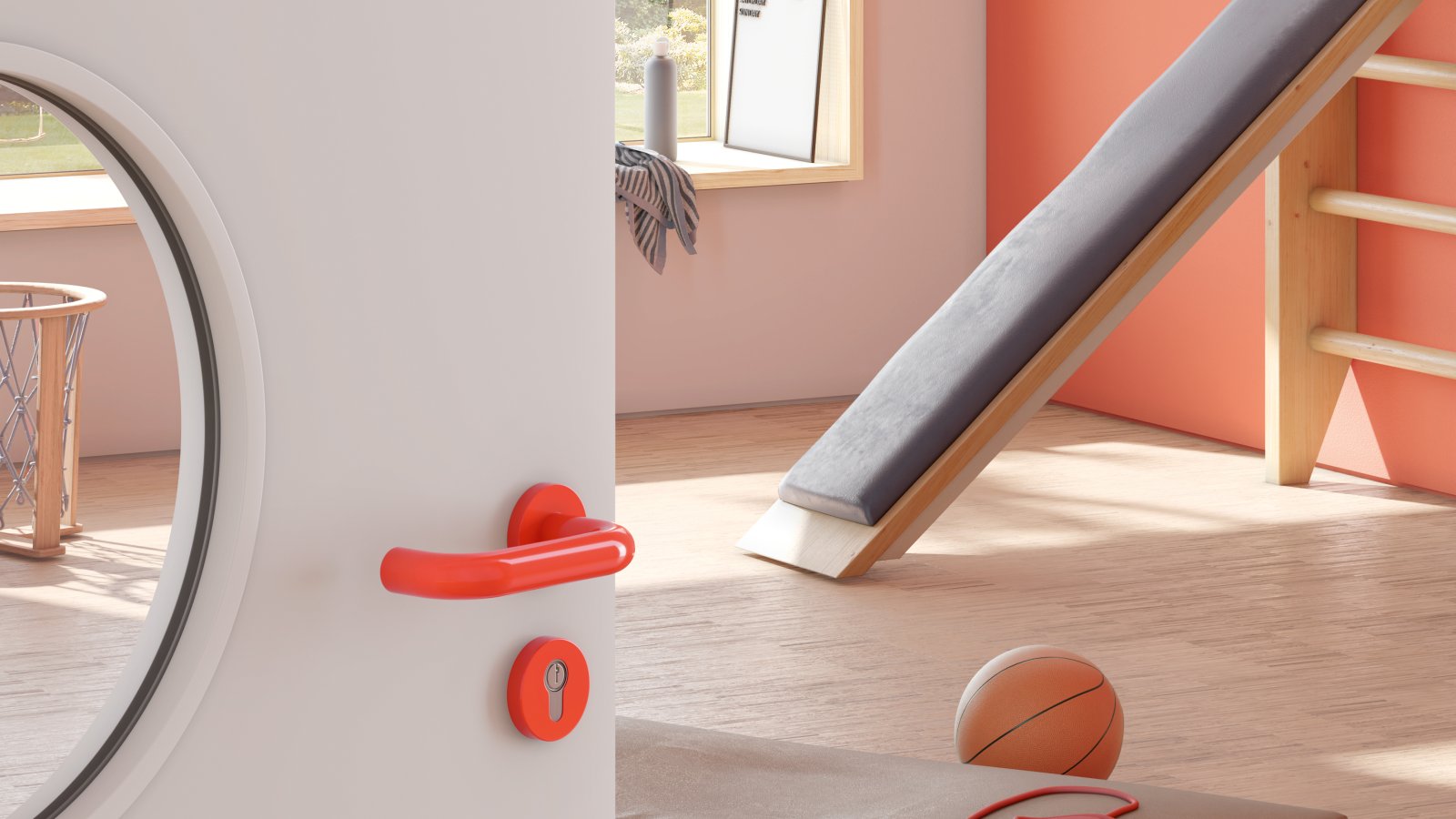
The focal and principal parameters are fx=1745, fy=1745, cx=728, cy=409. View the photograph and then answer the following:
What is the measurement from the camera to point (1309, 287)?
4191 mm

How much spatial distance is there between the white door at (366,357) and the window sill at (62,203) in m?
0.06

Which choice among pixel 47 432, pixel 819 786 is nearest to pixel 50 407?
pixel 47 432

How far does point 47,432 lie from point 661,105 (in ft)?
12.9

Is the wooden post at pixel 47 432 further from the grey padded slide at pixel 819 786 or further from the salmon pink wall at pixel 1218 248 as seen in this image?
the salmon pink wall at pixel 1218 248

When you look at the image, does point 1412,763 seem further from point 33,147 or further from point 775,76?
point 775,76

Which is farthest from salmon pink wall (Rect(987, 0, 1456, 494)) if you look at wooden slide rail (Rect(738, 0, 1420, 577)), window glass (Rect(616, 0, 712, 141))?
window glass (Rect(616, 0, 712, 141))

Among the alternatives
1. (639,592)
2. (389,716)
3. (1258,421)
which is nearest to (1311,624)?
(639,592)

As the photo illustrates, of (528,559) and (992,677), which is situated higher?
(528,559)

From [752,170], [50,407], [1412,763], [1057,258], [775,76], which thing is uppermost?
[775,76]

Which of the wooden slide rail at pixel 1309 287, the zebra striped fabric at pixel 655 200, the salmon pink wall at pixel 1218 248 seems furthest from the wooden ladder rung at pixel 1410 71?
the zebra striped fabric at pixel 655 200

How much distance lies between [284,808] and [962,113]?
498cm

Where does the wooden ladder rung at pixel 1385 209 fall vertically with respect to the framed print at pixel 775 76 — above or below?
below

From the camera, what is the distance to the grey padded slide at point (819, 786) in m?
2.14

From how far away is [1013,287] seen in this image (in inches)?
136
